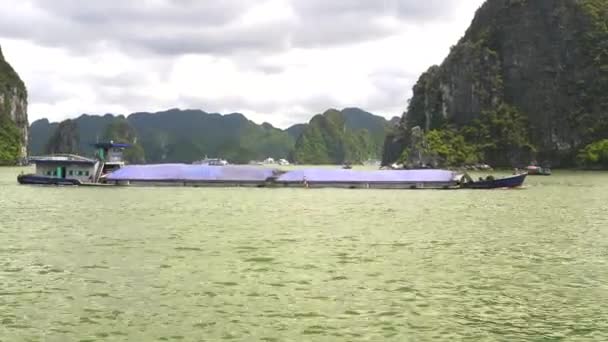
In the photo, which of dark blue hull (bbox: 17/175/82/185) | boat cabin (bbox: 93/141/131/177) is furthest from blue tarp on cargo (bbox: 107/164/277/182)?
dark blue hull (bbox: 17/175/82/185)

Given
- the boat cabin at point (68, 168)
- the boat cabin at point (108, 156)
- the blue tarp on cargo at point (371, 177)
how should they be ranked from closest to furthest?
the blue tarp on cargo at point (371, 177), the boat cabin at point (68, 168), the boat cabin at point (108, 156)

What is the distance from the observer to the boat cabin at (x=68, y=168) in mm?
109250

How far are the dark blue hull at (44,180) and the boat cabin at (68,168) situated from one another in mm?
1146

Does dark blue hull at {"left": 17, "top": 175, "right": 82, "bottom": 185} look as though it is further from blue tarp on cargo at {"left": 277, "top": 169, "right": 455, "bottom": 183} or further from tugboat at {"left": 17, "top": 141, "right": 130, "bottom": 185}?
blue tarp on cargo at {"left": 277, "top": 169, "right": 455, "bottom": 183}

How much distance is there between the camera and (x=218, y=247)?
38.3 meters

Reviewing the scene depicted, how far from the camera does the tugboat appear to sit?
357 feet

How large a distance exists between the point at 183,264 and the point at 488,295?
1468 cm

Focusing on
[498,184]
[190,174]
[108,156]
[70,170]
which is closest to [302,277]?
[498,184]

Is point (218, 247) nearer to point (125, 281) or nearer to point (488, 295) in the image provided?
point (125, 281)

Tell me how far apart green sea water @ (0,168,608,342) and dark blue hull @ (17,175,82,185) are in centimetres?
4957

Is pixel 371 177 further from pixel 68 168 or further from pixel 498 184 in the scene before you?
pixel 68 168

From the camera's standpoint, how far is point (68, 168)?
362ft

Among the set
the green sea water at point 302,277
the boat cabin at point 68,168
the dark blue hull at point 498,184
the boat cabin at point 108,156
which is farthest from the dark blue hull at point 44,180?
the dark blue hull at point 498,184

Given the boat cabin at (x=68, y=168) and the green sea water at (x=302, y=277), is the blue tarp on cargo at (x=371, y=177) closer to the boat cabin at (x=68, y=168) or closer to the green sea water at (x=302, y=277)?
the boat cabin at (x=68, y=168)
